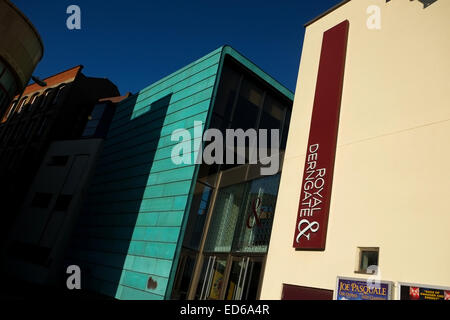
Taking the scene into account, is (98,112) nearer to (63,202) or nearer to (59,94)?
(59,94)

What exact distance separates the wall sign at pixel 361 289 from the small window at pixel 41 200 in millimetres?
24908

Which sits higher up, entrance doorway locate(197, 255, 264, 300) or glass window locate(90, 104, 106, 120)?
glass window locate(90, 104, 106, 120)

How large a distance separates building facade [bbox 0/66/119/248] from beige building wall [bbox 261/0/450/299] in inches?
1045

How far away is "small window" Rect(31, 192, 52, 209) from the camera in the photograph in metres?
26.5

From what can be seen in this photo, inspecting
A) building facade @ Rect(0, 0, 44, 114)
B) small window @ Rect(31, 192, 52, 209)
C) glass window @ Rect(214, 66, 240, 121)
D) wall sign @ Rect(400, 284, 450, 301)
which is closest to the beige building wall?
wall sign @ Rect(400, 284, 450, 301)

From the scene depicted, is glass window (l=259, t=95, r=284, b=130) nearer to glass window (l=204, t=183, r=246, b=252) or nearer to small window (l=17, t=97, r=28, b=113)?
glass window (l=204, t=183, r=246, b=252)

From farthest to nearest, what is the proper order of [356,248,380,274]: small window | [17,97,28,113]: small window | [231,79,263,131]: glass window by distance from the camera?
[17,97,28,113]: small window
[231,79,263,131]: glass window
[356,248,380,274]: small window

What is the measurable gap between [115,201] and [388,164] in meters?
15.7

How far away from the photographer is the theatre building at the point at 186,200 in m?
12.9

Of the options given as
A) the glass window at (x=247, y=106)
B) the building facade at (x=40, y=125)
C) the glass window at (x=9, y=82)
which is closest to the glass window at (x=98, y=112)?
the building facade at (x=40, y=125)

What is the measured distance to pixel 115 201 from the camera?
19578 mm

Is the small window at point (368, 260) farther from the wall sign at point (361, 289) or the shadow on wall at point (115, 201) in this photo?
the shadow on wall at point (115, 201)

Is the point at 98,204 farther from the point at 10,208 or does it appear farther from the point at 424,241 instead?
the point at 424,241

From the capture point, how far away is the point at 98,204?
69.5 feet
